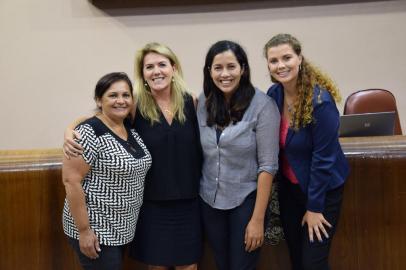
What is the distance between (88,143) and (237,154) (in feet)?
1.73

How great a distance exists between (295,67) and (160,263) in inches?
35.4

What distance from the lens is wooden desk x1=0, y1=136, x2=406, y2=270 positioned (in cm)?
172

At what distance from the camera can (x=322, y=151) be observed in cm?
141

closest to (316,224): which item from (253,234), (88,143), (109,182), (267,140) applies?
(253,234)

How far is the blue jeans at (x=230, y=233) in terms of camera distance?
149 cm

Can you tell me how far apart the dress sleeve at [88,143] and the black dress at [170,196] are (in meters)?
0.23

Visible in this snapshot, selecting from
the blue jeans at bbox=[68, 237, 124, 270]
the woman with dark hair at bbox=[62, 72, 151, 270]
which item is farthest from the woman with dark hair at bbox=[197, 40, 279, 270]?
the blue jeans at bbox=[68, 237, 124, 270]

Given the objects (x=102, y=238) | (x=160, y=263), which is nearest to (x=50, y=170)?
(x=102, y=238)

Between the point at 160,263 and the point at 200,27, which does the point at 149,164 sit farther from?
the point at 200,27

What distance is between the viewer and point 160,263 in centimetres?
156

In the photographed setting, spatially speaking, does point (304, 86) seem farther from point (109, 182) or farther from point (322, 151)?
point (109, 182)

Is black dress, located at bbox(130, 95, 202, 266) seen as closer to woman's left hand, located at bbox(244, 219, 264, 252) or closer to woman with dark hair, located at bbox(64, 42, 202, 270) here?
woman with dark hair, located at bbox(64, 42, 202, 270)

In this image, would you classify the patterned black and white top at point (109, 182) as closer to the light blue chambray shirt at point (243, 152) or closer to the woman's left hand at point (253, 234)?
the light blue chambray shirt at point (243, 152)

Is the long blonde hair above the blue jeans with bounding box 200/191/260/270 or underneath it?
above
